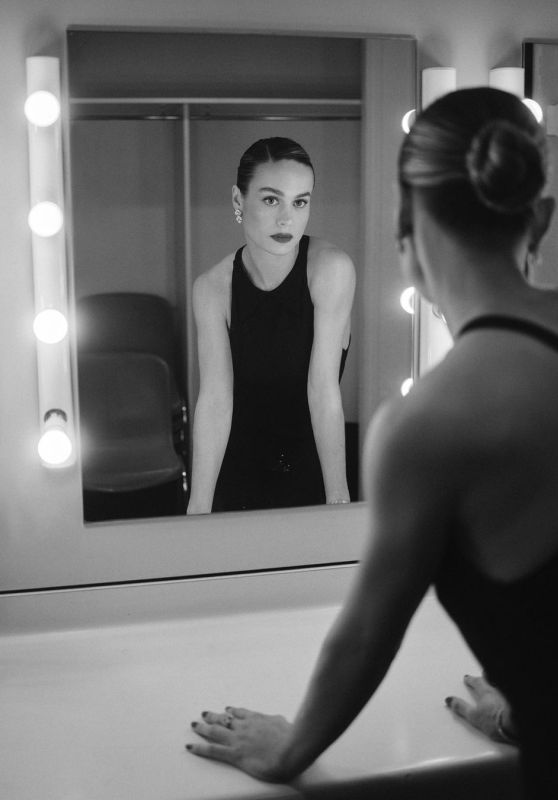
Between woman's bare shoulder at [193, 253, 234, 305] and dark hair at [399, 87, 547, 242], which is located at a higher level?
dark hair at [399, 87, 547, 242]

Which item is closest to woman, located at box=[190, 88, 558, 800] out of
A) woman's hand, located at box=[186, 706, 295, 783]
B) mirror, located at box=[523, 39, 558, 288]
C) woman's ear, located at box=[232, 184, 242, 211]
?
woman's hand, located at box=[186, 706, 295, 783]

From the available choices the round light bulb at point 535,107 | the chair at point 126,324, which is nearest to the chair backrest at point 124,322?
the chair at point 126,324

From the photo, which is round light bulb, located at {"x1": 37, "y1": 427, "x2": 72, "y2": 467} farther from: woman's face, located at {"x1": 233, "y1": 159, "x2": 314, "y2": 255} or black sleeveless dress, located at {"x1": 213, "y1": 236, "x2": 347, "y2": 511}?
woman's face, located at {"x1": 233, "y1": 159, "x2": 314, "y2": 255}

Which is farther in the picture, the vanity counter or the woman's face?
the woman's face

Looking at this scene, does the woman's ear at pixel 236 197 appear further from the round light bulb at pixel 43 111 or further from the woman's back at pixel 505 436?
the woman's back at pixel 505 436

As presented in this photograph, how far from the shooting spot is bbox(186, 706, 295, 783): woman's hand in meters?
0.89

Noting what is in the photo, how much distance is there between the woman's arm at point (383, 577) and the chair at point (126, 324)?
54 cm

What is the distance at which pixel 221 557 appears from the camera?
129 cm

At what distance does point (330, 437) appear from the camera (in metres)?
1.27

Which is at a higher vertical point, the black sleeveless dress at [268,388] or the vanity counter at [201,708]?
the black sleeveless dress at [268,388]

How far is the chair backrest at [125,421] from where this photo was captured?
3.92ft

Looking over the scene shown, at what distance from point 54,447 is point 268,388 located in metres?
0.28

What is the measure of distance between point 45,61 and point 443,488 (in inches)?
30.2

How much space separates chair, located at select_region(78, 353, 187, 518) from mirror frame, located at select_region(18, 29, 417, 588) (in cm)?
4
